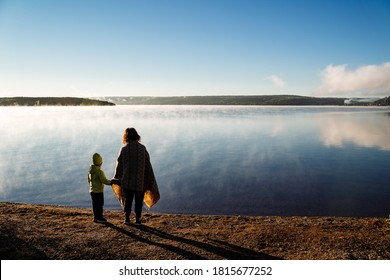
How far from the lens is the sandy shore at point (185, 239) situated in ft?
23.8

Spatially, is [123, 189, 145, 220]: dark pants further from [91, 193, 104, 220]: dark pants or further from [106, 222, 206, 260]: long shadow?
[91, 193, 104, 220]: dark pants

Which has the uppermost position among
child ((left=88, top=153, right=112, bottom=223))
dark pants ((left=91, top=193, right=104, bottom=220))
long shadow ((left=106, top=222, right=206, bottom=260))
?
child ((left=88, top=153, right=112, bottom=223))

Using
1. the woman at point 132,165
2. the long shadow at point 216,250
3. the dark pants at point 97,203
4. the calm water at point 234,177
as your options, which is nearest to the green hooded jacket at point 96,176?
the dark pants at point 97,203

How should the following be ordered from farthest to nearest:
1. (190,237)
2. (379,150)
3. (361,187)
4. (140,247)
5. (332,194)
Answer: (379,150)
(361,187)
(332,194)
(190,237)
(140,247)

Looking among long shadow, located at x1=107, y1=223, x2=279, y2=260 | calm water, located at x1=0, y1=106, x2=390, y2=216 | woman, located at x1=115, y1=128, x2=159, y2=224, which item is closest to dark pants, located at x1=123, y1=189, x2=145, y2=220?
woman, located at x1=115, y1=128, x2=159, y2=224

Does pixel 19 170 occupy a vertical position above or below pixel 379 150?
below

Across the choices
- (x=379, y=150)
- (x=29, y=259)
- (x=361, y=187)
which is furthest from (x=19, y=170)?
(x=379, y=150)

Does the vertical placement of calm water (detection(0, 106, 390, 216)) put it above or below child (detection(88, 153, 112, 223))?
below

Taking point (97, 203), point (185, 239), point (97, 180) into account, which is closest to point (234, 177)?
point (97, 203)

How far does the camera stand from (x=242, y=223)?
10.5 meters

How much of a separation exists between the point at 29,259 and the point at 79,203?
815 cm

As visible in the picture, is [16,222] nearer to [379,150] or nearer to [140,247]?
[140,247]

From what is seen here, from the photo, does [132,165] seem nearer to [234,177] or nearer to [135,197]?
[135,197]

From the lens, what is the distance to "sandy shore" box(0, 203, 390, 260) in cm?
726
